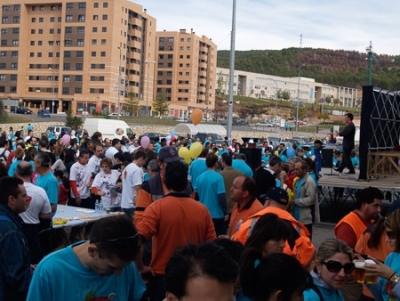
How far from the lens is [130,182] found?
906cm

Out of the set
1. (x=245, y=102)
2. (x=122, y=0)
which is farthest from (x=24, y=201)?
(x=245, y=102)

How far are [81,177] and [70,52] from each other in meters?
85.7

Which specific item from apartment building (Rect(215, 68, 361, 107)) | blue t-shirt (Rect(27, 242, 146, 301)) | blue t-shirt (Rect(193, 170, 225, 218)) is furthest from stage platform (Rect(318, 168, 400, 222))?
apartment building (Rect(215, 68, 361, 107))

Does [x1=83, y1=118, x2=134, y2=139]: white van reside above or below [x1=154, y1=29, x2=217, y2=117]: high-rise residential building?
below

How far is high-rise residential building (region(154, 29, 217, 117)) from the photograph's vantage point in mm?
118562

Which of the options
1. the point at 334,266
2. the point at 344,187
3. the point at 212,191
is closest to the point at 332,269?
the point at 334,266

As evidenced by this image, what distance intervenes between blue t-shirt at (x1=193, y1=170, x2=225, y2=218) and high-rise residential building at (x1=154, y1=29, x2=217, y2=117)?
10594 centimetres

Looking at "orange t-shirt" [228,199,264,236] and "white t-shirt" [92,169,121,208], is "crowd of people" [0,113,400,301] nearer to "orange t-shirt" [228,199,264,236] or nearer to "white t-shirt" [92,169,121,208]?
"orange t-shirt" [228,199,264,236]

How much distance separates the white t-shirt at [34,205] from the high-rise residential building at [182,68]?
355ft

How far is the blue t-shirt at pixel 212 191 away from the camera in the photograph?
8.84 meters

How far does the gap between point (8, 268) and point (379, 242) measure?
3.04 meters

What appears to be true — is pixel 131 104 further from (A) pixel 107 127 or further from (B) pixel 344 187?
(B) pixel 344 187

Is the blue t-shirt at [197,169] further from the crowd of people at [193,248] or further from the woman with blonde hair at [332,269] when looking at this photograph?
the woman with blonde hair at [332,269]

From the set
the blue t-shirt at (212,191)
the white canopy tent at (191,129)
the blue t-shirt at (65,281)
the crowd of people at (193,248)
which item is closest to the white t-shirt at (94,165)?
the crowd of people at (193,248)
